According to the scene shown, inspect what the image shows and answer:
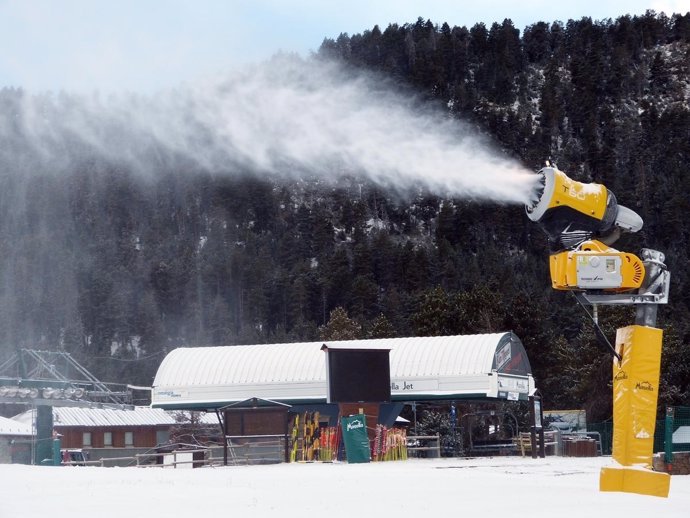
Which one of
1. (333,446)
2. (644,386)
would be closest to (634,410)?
(644,386)

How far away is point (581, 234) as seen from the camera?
18562mm

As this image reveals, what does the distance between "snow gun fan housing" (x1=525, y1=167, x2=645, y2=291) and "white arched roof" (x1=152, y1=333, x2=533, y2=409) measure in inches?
911

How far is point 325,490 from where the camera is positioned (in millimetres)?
17922

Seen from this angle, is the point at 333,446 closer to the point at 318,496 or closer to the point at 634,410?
the point at 318,496

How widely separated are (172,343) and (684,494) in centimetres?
16309

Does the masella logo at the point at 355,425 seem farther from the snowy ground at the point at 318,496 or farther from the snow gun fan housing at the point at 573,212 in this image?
the snow gun fan housing at the point at 573,212

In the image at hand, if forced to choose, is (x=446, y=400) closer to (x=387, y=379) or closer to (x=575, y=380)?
(x=387, y=379)

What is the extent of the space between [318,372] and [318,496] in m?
25.3

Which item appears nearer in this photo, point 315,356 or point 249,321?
point 315,356

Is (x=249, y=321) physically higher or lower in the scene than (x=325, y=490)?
higher

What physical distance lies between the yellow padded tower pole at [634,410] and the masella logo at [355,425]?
14.2 meters

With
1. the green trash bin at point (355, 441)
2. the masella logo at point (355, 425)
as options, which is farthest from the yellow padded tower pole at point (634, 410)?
the masella logo at point (355, 425)

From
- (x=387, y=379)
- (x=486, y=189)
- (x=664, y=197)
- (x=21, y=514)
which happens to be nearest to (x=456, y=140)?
(x=486, y=189)

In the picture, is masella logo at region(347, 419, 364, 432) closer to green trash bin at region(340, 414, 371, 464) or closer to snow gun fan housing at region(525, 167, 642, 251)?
green trash bin at region(340, 414, 371, 464)
